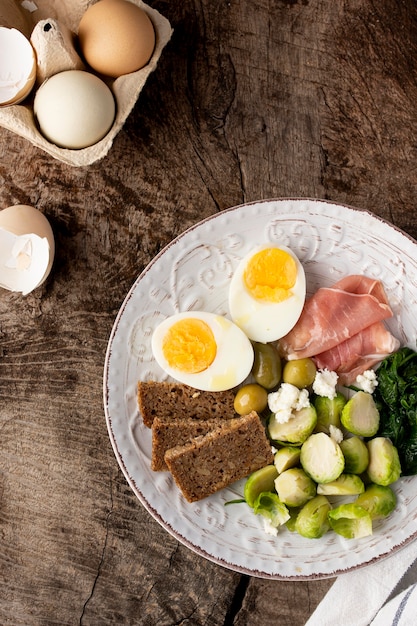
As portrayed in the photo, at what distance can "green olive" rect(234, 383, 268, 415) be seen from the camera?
104 inches

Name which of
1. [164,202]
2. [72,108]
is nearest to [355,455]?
[164,202]

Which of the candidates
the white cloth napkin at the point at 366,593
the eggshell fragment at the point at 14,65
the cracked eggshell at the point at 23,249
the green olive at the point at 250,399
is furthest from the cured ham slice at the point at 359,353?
the eggshell fragment at the point at 14,65

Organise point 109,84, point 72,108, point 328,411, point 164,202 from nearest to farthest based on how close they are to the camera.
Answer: point 72,108 → point 109,84 → point 328,411 → point 164,202

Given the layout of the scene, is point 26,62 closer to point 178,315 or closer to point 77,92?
point 77,92

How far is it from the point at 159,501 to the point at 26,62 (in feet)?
5.84

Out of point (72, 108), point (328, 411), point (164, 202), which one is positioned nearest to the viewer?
point (72, 108)

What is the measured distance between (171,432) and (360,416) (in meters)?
0.76

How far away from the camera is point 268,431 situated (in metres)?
2.70

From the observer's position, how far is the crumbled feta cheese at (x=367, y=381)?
2.64 meters

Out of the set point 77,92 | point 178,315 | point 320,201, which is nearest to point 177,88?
point 77,92

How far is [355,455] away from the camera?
2594mm

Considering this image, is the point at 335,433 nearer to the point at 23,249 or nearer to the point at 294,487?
the point at 294,487

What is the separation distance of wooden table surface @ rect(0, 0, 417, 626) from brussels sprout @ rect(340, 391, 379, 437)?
29.4 inches

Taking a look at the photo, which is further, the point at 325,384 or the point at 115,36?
the point at 325,384
